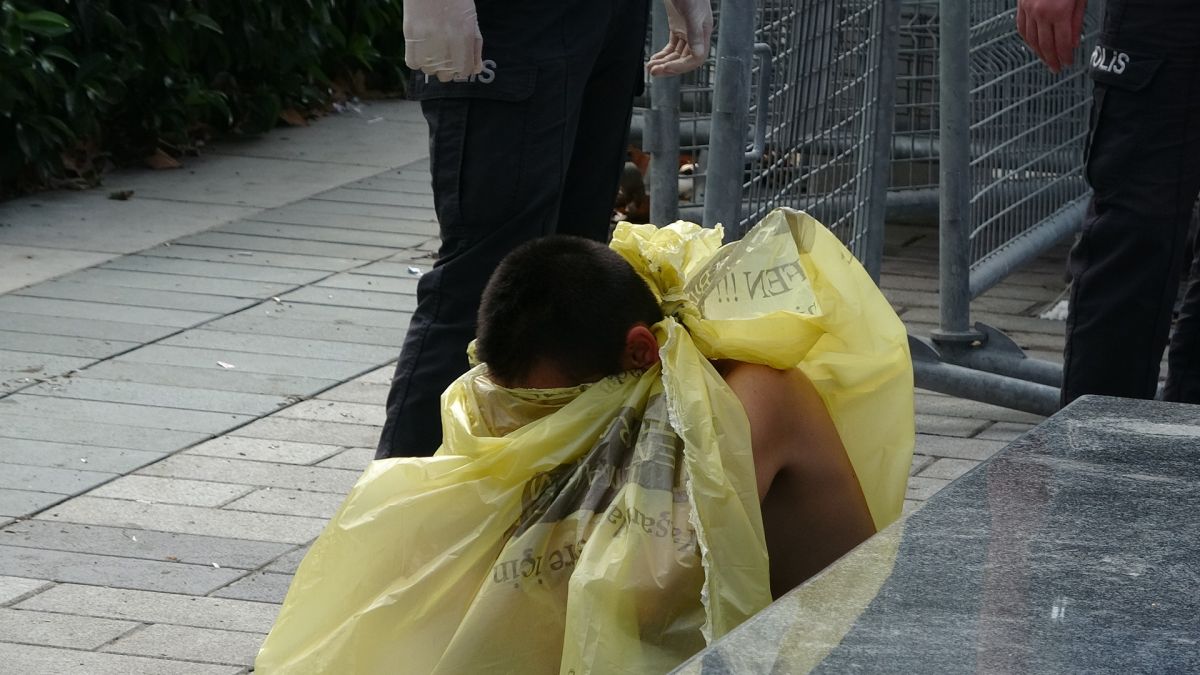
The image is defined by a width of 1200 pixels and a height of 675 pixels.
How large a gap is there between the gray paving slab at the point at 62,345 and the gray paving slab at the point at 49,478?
2.84 feet

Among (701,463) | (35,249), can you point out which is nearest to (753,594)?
(701,463)

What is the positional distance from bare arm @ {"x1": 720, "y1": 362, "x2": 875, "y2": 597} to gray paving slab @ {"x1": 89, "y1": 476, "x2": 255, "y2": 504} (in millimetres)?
1540

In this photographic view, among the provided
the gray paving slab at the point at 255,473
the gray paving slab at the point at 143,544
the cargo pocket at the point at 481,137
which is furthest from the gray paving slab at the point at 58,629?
the cargo pocket at the point at 481,137

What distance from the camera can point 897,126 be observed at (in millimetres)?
5301

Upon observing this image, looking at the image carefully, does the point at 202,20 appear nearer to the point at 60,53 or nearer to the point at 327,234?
the point at 60,53

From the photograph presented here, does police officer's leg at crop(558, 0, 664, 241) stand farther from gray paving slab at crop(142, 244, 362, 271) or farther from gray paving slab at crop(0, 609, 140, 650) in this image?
gray paving slab at crop(142, 244, 362, 271)

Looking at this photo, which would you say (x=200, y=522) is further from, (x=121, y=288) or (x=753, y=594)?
(x=121, y=288)

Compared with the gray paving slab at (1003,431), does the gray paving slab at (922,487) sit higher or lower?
higher

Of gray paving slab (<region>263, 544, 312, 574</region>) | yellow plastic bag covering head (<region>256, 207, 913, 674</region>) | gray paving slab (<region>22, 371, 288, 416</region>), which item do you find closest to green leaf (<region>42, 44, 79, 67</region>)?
gray paving slab (<region>22, 371, 288, 416</region>)

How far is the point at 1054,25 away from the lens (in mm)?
3236

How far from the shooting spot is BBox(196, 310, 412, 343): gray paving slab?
498 cm

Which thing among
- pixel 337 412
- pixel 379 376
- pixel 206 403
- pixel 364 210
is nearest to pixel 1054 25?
pixel 337 412

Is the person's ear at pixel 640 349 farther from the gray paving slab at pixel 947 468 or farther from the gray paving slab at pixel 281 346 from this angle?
the gray paving slab at pixel 281 346

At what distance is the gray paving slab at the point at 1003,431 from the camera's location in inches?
169
